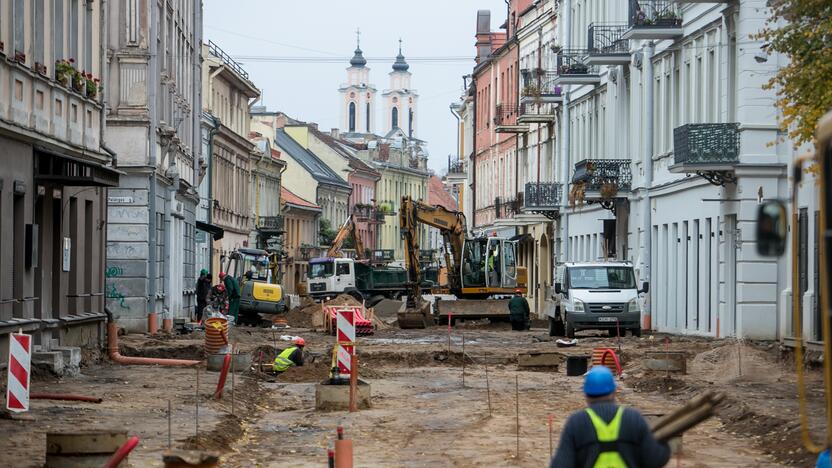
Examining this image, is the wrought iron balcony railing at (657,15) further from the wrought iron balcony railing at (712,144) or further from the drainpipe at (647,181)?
the wrought iron balcony railing at (712,144)

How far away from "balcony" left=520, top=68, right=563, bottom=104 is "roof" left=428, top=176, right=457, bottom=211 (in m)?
110

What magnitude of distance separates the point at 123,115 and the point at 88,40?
25.2ft

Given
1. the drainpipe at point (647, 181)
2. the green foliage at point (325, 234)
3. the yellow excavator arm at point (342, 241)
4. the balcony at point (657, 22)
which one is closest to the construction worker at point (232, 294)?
the drainpipe at point (647, 181)

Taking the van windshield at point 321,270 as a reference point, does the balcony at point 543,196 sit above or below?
above

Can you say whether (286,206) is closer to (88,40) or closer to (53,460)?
(88,40)

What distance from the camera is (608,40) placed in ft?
169

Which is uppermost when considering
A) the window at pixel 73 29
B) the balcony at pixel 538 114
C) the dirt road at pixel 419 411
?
the balcony at pixel 538 114

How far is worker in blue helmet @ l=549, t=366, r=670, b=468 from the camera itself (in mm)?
9547

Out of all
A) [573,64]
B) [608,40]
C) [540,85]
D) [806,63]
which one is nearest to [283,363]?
[806,63]

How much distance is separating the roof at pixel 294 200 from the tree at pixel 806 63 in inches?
3229

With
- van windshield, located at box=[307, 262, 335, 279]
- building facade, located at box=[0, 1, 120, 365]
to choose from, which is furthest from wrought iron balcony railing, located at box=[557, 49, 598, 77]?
building facade, located at box=[0, 1, 120, 365]

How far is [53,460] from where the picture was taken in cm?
1448

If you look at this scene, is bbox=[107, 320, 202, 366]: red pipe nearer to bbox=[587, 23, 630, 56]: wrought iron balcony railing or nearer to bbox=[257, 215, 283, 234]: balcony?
bbox=[587, 23, 630, 56]: wrought iron balcony railing

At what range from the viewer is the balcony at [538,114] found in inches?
2589
